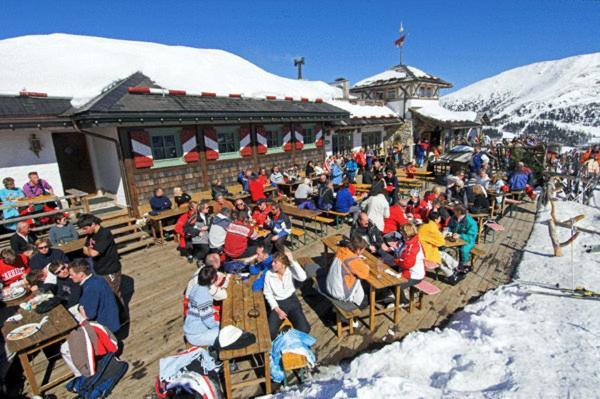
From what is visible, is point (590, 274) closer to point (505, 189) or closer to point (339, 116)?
point (505, 189)

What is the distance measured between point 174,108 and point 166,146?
1.10 metres

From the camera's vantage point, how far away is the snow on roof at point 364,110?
16.1 meters

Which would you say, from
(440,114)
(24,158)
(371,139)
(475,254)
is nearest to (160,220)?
(24,158)

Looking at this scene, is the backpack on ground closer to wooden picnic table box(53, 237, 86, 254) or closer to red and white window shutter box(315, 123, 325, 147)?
wooden picnic table box(53, 237, 86, 254)

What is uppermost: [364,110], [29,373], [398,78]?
[398,78]

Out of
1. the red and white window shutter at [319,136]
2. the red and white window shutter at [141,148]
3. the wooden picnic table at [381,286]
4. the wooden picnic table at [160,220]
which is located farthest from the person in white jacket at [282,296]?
the red and white window shutter at [319,136]

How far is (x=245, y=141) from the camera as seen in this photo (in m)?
10.0

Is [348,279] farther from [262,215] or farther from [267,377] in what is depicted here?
[262,215]

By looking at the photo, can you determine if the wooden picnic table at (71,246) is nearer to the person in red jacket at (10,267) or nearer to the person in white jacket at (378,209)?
the person in red jacket at (10,267)

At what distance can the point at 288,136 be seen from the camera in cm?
1155

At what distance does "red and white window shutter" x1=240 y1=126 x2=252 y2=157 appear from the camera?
32.5 feet

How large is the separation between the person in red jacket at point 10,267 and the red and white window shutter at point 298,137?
9.14 metres

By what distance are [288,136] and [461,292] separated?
8.42m

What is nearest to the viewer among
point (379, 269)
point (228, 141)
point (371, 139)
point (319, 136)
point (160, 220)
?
point (379, 269)
